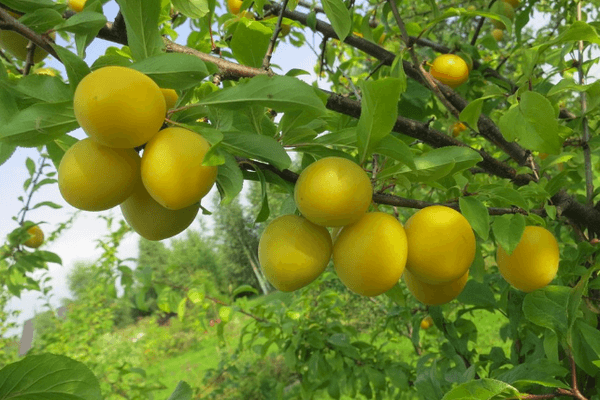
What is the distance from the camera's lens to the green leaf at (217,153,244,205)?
480 millimetres

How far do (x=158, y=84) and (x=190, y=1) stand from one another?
0.32 m

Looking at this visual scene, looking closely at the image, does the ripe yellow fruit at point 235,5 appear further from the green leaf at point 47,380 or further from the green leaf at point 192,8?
the green leaf at point 47,380

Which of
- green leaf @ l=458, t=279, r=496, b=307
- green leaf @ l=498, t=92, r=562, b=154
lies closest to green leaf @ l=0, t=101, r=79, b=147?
green leaf @ l=498, t=92, r=562, b=154


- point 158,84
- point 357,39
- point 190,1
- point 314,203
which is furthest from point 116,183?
point 357,39

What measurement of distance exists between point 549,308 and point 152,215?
701 mm

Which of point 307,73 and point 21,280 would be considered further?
point 21,280

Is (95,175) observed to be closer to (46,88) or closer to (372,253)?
(46,88)

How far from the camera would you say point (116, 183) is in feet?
1.50

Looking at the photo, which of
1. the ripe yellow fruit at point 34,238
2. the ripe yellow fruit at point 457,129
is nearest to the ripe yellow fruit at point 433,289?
the ripe yellow fruit at point 457,129

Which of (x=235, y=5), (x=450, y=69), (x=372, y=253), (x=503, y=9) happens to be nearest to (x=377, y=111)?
(x=372, y=253)

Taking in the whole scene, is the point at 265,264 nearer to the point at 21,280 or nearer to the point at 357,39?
the point at 357,39

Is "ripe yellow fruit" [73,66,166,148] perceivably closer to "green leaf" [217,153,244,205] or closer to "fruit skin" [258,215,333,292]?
"green leaf" [217,153,244,205]

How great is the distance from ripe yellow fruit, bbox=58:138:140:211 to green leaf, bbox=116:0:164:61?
4.9 inches

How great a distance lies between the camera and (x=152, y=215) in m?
0.51
